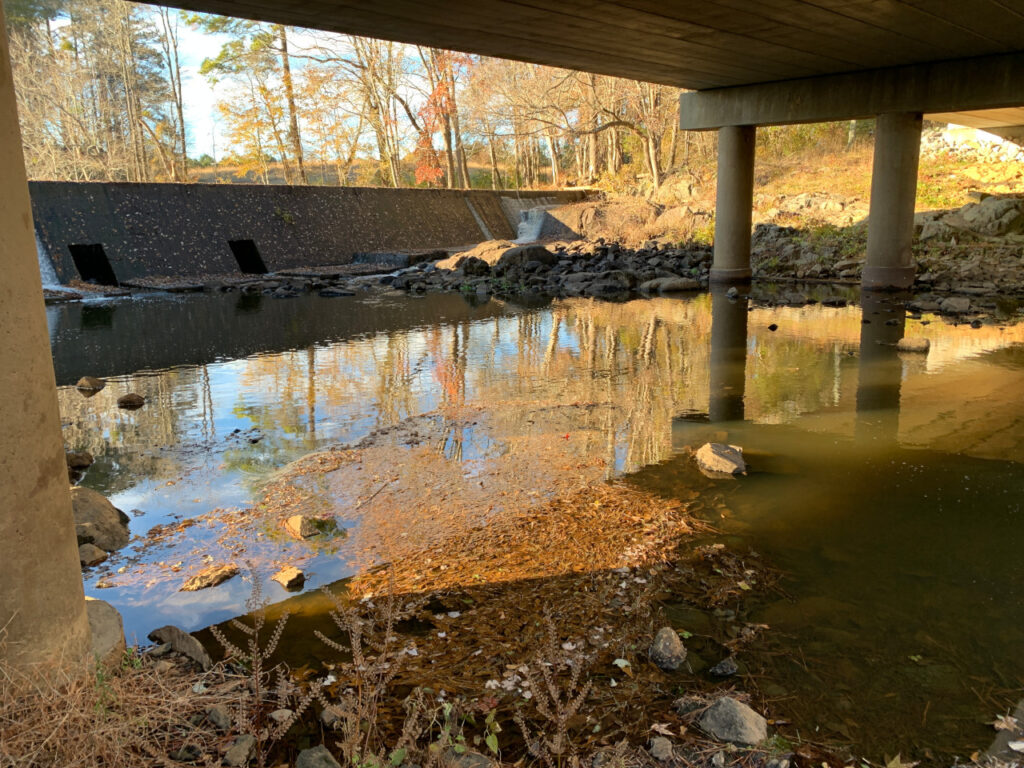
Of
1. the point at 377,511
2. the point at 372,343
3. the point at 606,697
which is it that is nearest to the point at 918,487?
the point at 606,697

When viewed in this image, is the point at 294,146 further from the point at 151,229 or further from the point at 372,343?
the point at 372,343

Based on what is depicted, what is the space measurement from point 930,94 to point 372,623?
1624 centimetres

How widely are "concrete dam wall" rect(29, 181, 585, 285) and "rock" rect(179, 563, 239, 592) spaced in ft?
58.1

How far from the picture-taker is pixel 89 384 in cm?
938

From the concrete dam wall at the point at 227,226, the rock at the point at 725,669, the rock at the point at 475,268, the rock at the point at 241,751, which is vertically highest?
the concrete dam wall at the point at 227,226

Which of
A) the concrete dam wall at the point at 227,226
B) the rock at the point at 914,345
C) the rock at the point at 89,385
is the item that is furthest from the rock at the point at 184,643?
the concrete dam wall at the point at 227,226

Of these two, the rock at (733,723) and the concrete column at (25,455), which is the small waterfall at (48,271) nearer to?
the concrete column at (25,455)

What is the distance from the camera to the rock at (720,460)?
19.8 feet

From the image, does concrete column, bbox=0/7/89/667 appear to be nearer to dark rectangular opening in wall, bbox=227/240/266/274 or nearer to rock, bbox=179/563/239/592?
rock, bbox=179/563/239/592

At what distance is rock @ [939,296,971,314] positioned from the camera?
14383 mm

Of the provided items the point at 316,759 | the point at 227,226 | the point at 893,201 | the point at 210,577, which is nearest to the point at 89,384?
the point at 210,577

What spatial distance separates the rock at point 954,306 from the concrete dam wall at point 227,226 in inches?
709

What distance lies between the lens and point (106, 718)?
263cm

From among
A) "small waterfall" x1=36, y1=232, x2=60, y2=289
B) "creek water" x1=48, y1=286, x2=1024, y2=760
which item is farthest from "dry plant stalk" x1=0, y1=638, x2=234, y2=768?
"small waterfall" x1=36, y1=232, x2=60, y2=289
